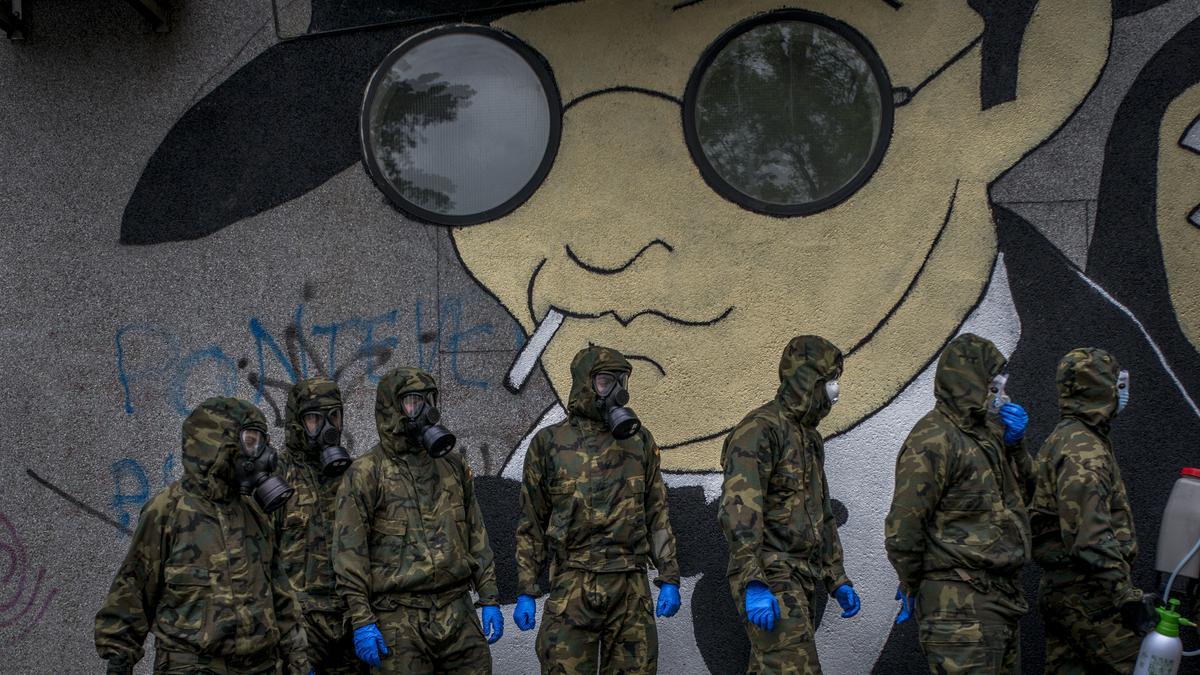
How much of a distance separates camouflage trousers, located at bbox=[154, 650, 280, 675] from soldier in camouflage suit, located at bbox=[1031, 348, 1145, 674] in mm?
3636

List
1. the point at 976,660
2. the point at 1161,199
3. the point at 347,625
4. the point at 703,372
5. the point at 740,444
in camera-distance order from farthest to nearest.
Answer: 1. the point at 703,372
2. the point at 1161,199
3. the point at 347,625
4. the point at 740,444
5. the point at 976,660

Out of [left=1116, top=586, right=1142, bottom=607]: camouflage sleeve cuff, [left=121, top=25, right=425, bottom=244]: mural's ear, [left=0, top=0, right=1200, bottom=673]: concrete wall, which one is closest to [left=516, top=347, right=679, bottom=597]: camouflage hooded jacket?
[left=0, top=0, right=1200, bottom=673]: concrete wall

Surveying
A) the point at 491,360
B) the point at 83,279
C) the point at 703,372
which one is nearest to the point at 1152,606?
the point at 703,372

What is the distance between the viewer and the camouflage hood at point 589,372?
5598mm

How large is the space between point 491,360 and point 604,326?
74 centimetres

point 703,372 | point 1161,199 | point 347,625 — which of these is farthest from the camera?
point 703,372

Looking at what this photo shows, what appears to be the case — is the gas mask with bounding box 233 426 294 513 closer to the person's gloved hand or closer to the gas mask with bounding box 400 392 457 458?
the gas mask with bounding box 400 392 457 458

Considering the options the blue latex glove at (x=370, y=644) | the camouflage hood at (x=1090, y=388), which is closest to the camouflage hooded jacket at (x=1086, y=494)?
the camouflage hood at (x=1090, y=388)

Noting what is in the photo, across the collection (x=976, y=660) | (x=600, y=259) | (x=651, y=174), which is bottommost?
(x=976, y=660)

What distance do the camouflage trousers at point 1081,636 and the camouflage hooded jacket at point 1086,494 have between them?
8 centimetres

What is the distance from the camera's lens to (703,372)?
686 cm

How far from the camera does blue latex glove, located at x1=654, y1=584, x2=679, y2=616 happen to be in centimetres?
562

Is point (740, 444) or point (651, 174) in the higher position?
point (651, 174)

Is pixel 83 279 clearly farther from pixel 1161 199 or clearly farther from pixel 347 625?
pixel 1161 199
